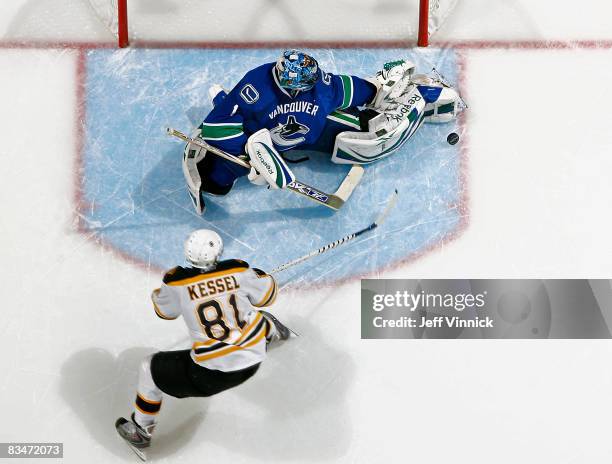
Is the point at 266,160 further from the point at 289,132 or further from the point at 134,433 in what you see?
the point at 134,433

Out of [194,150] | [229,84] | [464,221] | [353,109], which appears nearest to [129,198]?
[194,150]


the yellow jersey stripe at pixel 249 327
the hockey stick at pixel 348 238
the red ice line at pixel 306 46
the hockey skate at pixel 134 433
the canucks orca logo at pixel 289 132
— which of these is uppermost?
the red ice line at pixel 306 46

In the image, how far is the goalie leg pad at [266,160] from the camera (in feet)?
18.3

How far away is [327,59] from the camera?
245 inches

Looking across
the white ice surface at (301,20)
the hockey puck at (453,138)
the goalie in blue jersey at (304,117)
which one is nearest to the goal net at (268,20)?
the white ice surface at (301,20)

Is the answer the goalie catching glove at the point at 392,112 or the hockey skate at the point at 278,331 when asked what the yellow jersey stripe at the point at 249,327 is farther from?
the goalie catching glove at the point at 392,112

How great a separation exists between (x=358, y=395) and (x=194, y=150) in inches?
57.4

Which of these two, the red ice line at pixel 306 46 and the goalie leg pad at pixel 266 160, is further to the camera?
the red ice line at pixel 306 46

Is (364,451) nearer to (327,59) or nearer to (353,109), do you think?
(353,109)

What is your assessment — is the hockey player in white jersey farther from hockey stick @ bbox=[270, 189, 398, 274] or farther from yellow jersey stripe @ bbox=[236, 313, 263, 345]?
hockey stick @ bbox=[270, 189, 398, 274]

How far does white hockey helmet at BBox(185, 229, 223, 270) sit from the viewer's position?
493 cm

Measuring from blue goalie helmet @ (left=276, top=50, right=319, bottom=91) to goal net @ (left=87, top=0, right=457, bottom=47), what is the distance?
801mm

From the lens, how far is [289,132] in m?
5.68

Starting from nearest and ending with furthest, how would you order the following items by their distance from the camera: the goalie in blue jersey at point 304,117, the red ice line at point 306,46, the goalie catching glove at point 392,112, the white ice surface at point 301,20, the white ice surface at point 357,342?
the white ice surface at point 357,342 < the goalie in blue jersey at point 304,117 < the goalie catching glove at point 392,112 < the red ice line at point 306,46 < the white ice surface at point 301,20
